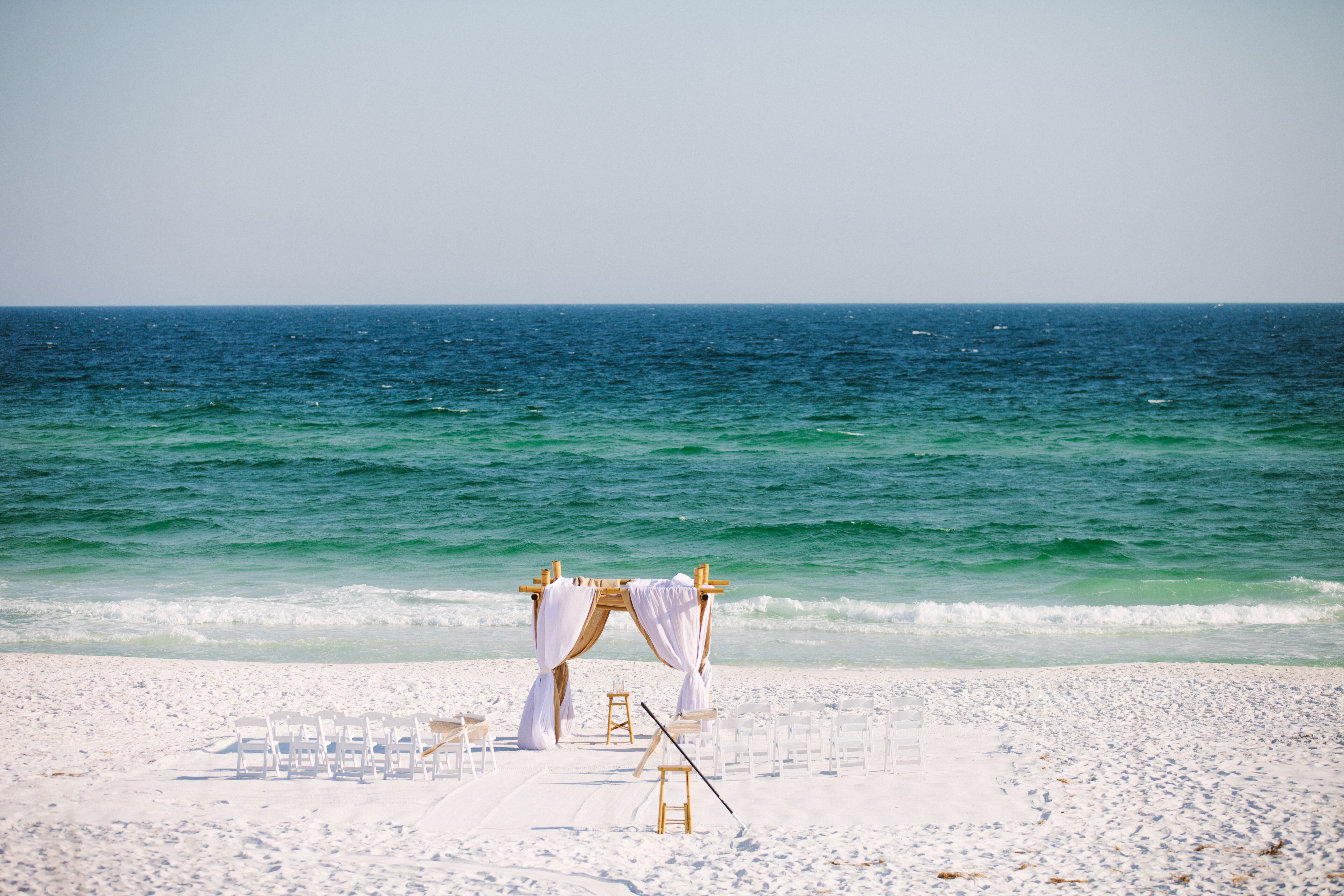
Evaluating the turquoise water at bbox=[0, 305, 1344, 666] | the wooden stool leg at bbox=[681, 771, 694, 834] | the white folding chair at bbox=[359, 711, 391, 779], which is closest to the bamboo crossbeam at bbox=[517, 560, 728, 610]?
the white folding chair at bbox=[359, 711, 391, 779]

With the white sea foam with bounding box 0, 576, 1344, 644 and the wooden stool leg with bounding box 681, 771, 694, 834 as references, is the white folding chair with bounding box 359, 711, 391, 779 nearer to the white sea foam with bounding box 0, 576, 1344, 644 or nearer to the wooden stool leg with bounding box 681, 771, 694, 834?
the wooden stool leg with bounding box 681, 771, 694, 834

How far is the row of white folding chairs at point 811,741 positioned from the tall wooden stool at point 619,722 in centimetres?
95

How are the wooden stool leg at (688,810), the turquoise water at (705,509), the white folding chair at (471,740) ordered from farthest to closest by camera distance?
the turquoise water at (705,509) → the white folding chair at (471,740) → the wooden stool leg at (688,810)

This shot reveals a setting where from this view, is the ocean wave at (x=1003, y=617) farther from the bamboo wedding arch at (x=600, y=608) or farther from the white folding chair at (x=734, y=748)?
the white folding chair at (x=734, y=748)

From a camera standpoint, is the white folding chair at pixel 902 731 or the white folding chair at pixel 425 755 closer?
the white folding chair at pixel 425 755

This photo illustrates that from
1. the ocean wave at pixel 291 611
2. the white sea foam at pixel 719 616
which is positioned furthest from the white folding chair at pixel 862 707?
the ocean wave at pixel 291 611

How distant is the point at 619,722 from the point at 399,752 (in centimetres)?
252

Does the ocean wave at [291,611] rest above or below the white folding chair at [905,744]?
below

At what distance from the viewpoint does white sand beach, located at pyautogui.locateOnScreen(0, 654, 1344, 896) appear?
23.2 ft

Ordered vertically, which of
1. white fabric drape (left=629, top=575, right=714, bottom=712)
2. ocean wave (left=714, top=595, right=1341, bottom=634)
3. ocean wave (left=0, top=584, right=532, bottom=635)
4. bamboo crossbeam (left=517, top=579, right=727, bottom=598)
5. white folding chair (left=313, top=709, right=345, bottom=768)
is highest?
bamboo crossbeam (left=517, top=579, right=727, bottom=598)

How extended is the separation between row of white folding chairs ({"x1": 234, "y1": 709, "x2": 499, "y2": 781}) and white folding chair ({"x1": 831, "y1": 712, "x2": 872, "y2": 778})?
3319mm

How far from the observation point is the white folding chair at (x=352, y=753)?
9117 millimetres

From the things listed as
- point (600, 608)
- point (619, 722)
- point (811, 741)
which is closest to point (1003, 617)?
point (811, 741)

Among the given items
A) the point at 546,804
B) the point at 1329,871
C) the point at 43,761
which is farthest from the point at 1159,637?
the point at 43,761
